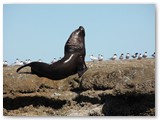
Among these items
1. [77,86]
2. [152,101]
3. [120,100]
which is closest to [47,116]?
[77,86]

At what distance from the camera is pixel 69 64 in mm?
8273

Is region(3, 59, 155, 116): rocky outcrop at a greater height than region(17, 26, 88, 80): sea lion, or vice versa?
region(17, 26, 88, 80): sea lion

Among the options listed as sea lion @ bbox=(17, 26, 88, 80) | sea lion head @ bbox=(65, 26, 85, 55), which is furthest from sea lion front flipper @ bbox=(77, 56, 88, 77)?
sea lion head @ bbox=(65, 26, 85, 55)

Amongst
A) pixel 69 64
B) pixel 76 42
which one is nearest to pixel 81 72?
pixel 69 64

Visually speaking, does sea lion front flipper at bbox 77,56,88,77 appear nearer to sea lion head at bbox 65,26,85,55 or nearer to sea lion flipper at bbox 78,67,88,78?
sea lion flipper at bbox 78,67,88,78

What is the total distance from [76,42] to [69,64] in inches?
20.4

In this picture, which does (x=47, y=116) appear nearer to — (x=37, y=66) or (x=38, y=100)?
(x=38, y=100)

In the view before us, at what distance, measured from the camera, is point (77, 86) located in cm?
782

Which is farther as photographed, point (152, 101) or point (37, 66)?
point (37, 66)

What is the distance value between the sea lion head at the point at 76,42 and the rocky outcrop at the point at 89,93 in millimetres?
562

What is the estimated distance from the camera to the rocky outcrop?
7.57m

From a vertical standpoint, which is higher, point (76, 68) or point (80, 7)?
point (80, 7)

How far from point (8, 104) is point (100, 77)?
68.8 inches

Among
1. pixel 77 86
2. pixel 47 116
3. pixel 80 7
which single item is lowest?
pixel 47 116
